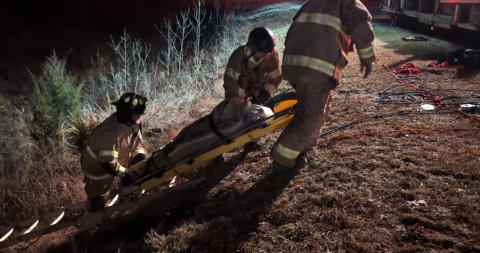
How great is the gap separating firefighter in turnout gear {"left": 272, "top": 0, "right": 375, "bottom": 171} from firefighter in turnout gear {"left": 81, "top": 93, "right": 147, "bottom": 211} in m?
1.54

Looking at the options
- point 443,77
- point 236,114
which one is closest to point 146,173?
point 236,114

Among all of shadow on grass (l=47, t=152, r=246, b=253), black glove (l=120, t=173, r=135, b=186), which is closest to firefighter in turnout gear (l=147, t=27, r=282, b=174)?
black glove (l=120, t=173, r=135, b=186)

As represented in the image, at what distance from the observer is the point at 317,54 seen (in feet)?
9.20

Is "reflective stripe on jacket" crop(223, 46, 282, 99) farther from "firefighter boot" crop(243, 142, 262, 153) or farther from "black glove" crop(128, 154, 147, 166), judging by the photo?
"black glove" crop(128, 154, 147, 166)

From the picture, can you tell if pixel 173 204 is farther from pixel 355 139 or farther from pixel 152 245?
pixel 355 139

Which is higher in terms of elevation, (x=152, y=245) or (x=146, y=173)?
(x=146, y=173)

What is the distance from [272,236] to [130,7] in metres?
20.0

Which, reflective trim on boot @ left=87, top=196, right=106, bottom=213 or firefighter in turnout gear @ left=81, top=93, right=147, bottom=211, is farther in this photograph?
reflective trim on boot @ left=87, top=196, right=106, bottom=213

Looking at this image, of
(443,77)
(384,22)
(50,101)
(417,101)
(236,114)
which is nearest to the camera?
(236,114)

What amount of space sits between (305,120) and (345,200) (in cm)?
82

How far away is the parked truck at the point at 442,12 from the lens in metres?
7.65

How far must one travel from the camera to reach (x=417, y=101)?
4648 mm

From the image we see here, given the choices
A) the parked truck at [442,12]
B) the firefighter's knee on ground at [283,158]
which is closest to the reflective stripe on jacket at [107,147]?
the firefighter's knee on ground at [283,158]

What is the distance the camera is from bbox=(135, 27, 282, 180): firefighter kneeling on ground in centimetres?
297
